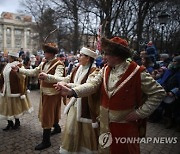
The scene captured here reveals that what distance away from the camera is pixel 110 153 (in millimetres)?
2568

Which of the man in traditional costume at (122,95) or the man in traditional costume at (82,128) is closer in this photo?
the man in traditional costume at (122,95)

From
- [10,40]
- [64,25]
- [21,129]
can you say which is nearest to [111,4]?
[64,25]

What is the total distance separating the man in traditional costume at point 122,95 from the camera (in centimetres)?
243

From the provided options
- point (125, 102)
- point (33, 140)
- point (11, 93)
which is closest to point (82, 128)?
point (125, 102)

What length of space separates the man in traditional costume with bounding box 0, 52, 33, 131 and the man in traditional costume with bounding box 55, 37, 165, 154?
10.4ft

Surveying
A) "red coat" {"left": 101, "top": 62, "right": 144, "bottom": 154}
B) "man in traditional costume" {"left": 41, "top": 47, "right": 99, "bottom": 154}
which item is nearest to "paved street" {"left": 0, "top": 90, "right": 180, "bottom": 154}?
"man in traditional costume" {"left": 41, "top": 47, "right": 99, "bottom": 154}

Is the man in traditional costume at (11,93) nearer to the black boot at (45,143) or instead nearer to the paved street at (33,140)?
the paved street at (33,140)

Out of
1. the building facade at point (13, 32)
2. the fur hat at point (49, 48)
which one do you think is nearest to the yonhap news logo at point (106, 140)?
the fur hat at point (49, 48)

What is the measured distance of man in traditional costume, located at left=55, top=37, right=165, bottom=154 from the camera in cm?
243

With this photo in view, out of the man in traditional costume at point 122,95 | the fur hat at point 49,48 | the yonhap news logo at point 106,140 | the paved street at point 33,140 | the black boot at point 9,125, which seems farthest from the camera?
the black boot at point 9,125

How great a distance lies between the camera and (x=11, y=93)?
523cm

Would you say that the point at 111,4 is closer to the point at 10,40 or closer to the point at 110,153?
the point at 110,153

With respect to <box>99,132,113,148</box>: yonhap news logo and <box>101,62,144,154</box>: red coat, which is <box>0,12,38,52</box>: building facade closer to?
<box>99,132,113,148</box>: yonhap news logo

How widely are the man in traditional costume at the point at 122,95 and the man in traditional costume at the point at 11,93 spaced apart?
125 inches
